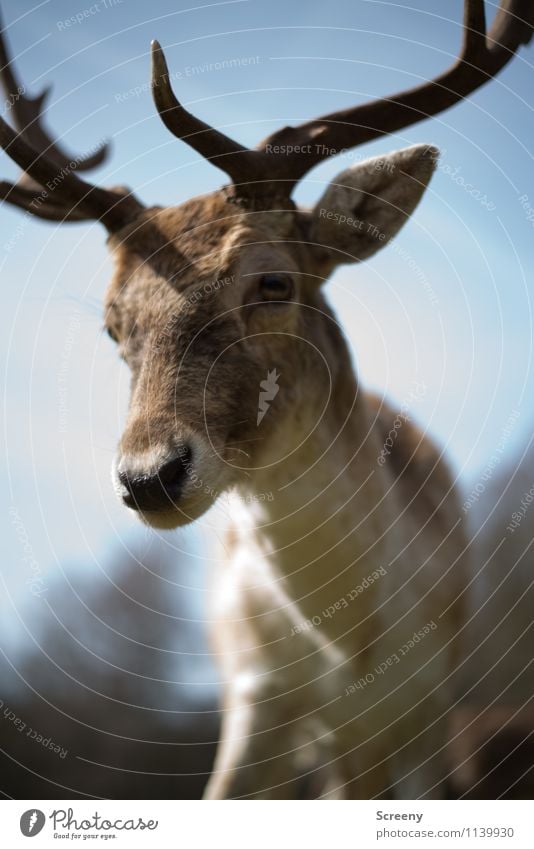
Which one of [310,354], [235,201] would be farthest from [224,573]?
[235,201]

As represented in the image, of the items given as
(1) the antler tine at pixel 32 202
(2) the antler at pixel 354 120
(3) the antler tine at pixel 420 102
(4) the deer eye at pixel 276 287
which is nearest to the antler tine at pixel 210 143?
(2) the antler at pixel 354 120

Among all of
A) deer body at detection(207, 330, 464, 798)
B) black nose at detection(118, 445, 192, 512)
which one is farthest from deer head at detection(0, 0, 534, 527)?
deer body at detection(207, 330, 464, 798)

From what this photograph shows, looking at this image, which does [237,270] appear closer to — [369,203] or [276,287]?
[276,287]

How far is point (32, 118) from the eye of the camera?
198 inches

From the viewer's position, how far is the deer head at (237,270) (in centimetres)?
351

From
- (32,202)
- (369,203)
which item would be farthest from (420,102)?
(32,202)

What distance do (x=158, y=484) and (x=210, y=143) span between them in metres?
1.72

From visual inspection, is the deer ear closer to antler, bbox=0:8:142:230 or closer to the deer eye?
the deer eye

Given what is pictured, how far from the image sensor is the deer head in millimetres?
3510

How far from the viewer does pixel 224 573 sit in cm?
498

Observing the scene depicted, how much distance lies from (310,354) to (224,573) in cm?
161

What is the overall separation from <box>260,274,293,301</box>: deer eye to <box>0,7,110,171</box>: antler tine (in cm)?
174

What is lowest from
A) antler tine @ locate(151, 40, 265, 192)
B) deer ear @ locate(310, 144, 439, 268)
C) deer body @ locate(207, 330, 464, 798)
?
deer body @ locate(207, 330, 464, 798)

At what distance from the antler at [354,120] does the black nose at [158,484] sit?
4.80 ft
